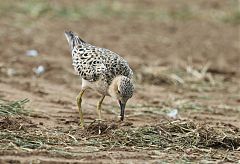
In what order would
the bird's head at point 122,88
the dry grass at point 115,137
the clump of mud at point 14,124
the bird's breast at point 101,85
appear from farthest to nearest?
the bird's breast at point 101,85, the bird's head at point 122,88, the clump of mud at point 14,124, the dry grass at point 115,137

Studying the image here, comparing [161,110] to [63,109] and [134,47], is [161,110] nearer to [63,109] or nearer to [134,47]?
[63,109]

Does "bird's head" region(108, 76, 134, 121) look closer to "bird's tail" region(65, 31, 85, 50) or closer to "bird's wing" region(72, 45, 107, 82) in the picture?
"bird's wing" region(72, 45, 107, 82)

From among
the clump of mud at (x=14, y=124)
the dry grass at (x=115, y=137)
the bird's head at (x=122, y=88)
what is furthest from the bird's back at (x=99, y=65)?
the clump of mud at (x=14, y=124)

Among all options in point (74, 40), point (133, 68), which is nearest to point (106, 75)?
point (74, 40)

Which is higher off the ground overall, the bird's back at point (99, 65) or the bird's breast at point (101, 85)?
the bird's back at point (99, 65)

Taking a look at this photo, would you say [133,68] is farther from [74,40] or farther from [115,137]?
[115,137]

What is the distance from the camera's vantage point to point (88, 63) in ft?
31.1

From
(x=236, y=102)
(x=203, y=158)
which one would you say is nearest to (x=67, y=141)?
(x=203, y=158)

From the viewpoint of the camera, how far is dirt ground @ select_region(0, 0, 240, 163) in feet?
25.4

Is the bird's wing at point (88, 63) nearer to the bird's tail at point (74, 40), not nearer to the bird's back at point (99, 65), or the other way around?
the bird's back at point (99, 65)

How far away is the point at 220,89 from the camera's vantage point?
1334 cm

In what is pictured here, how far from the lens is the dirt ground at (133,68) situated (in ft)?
25.4

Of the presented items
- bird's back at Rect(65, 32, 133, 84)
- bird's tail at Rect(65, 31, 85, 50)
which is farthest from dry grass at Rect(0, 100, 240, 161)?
bird's tail at Rect(65, 31, 85, 50)

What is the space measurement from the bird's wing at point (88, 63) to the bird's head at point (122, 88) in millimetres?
252
